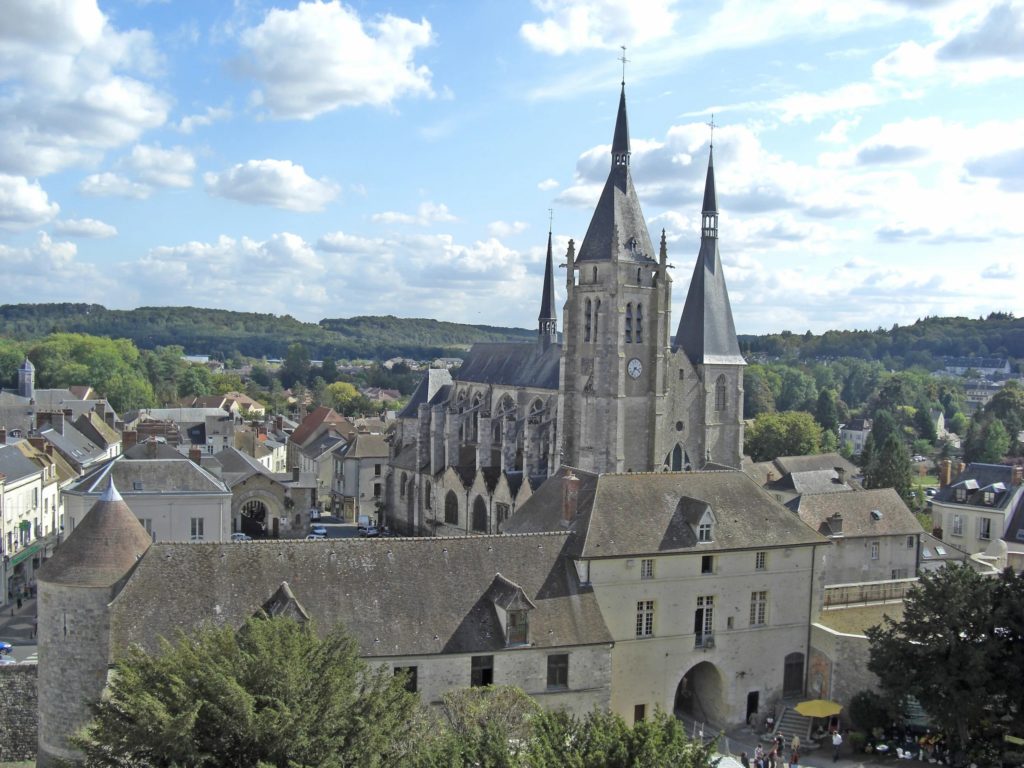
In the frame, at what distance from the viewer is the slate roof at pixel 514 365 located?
5969 centimetres

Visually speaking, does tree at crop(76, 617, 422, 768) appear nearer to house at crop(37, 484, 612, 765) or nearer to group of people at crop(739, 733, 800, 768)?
house at crop(37, 484, 612, 765)

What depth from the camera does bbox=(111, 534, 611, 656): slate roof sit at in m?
26.4

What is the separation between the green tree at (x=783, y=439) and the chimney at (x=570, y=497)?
187 feet

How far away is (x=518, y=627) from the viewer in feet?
93.2

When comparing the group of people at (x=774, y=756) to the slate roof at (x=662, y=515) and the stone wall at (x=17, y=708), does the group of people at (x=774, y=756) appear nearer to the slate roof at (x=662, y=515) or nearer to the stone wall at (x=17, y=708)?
the slate roof at (x=662, y=515)

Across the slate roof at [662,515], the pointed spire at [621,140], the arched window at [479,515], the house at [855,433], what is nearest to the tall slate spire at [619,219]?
the pointed spire at [621,140]

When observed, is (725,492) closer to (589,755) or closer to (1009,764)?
(1009,764)

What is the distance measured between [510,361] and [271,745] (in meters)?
46.3

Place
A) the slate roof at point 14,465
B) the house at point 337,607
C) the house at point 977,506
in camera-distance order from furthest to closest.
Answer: the house at point 977,506, the slate roof at point 14,465, the house at point 337,607

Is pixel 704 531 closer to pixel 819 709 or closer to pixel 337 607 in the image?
pixel 819 709

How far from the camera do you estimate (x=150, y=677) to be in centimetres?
2088

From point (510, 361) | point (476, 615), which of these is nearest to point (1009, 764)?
point (476, 615)

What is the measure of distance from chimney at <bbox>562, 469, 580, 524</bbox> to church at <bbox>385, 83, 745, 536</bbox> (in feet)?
55.4

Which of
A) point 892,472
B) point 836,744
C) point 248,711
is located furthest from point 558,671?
point 892,472
